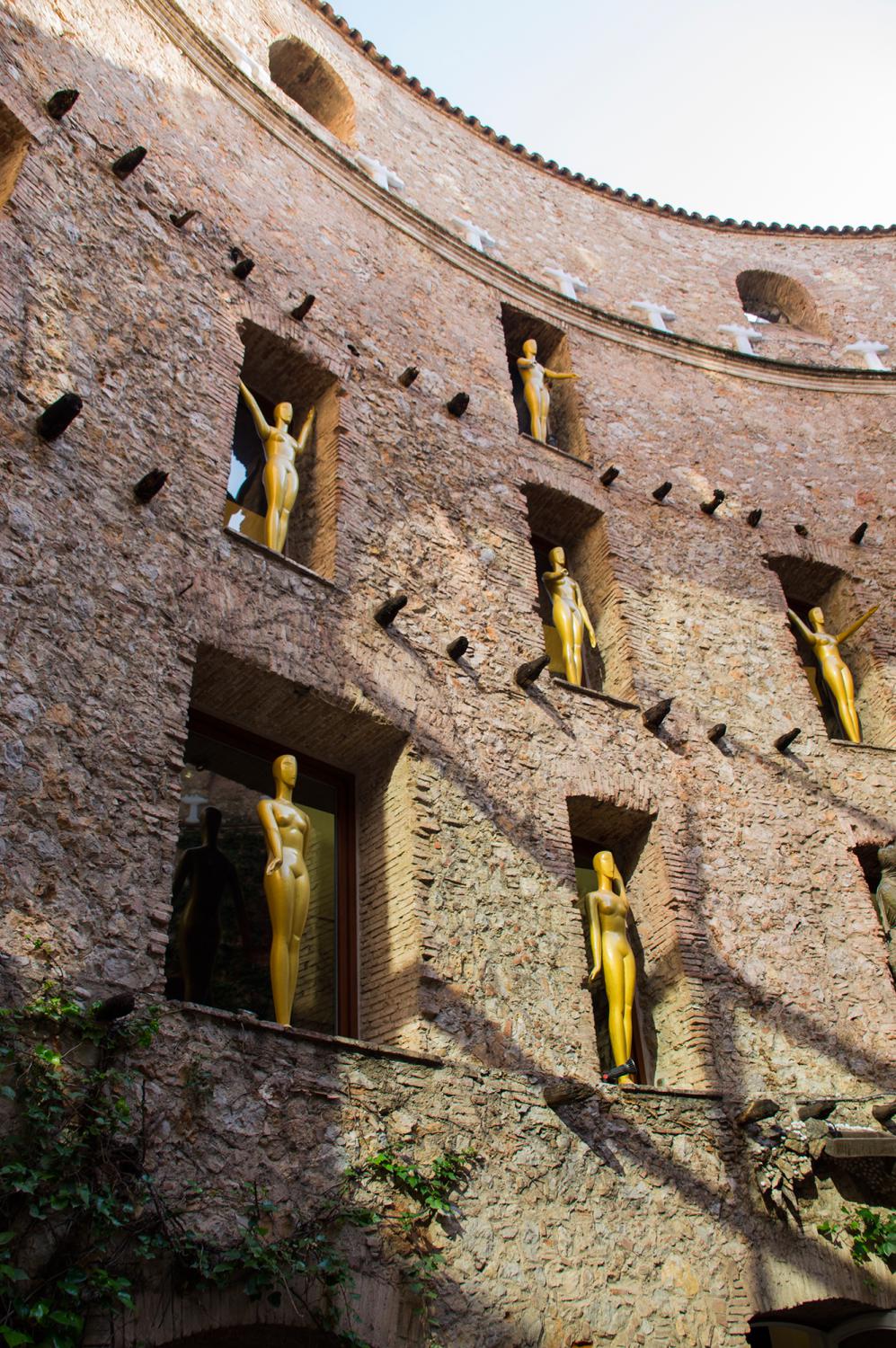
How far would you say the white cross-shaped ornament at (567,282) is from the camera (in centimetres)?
1277

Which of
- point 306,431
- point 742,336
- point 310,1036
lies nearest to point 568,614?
point 306,431

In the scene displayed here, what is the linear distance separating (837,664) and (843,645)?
63cm

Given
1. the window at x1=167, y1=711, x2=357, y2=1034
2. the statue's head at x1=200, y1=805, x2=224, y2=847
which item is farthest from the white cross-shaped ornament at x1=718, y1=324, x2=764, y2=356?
the statue's head at x1=200, y1=805, x2=224, y2=847

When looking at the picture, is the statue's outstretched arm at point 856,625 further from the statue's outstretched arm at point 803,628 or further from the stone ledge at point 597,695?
the stone ledge at point 597,695

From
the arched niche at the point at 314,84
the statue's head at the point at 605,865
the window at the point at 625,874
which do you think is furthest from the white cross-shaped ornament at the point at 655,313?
the statue's head at the point at 605,865

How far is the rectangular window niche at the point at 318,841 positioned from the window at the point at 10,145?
343cm

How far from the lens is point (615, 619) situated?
9.67m

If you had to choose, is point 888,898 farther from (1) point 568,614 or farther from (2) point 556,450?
(2) point 556,450

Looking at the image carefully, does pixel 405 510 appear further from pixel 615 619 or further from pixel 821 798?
pixel 821 798

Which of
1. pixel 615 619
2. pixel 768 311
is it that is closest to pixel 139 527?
pixel 615 619

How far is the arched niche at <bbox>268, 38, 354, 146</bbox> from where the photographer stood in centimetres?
1231

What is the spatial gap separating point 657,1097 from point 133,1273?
352 centimetres

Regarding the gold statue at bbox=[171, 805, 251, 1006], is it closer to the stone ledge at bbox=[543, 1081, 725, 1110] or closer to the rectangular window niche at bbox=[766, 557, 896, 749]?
the stone ledge at bbox=[543, 1081, 725, 1110]

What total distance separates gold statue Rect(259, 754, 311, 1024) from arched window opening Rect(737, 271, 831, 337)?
11.3 metres
